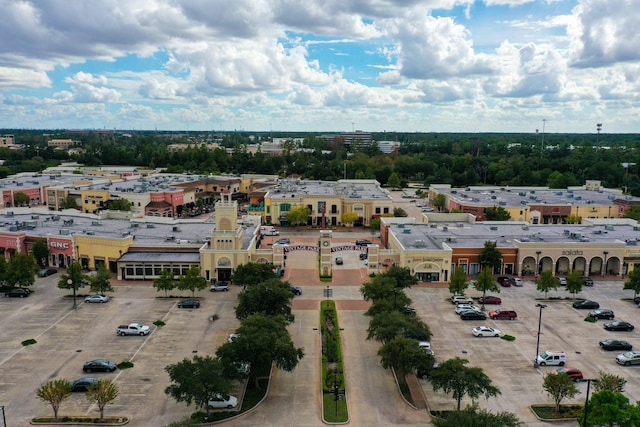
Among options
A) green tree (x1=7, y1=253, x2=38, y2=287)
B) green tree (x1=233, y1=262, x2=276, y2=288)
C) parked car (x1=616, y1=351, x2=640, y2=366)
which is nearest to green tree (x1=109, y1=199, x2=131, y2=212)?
green tree (x1=7, y1=253, x2=38, y2=287)

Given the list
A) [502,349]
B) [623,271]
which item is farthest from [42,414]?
[623,271]

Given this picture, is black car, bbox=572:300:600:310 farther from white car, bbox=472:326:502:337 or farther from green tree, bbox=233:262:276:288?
green tree, bbox=233:262:276:288

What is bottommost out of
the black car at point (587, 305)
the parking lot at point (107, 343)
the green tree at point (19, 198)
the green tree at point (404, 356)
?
the parking lot at point (107, 343)

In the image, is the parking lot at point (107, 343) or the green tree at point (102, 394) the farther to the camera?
the parking lot at point (107, 343)

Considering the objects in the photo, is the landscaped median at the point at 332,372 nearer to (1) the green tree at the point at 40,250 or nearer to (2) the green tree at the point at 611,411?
(2) the green tree at the point at 611,411

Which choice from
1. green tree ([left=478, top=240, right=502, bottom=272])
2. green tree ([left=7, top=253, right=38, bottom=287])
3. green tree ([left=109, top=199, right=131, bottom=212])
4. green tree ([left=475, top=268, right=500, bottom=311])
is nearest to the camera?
green tree ([left=475, top=268, right=500, bottom=311])

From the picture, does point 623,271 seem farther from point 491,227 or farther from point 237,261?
point 237,261

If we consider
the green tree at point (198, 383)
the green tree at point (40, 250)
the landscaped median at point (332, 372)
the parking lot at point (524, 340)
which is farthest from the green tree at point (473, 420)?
the green tree at point (40, 250)
